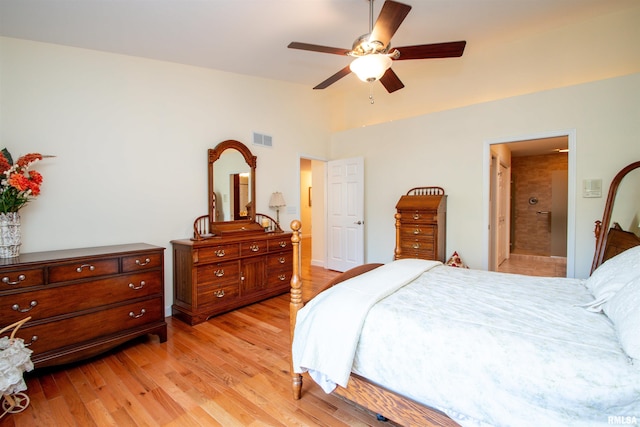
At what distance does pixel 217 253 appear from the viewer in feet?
10.7

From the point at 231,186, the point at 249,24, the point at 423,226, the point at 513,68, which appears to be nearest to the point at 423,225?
the point at 423,226

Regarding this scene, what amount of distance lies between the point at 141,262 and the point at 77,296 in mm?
494

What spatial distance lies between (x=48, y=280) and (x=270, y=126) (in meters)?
3.16

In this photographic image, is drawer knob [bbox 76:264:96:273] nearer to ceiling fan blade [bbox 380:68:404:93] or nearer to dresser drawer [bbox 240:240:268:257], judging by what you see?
dresser drawer [bbox 240:240:268:257]

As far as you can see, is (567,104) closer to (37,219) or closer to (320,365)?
(320,365)

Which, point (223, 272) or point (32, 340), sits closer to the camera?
point (32, 340)

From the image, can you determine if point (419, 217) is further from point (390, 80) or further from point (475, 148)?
point (390, 80)

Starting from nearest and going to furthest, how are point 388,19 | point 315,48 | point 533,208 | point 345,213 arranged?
1. point 388,19
2. point 315,48
3. point 345,213
4. point 533,208

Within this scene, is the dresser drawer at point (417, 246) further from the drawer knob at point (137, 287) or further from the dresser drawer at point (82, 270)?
the dresser drawer at point (82, 270)

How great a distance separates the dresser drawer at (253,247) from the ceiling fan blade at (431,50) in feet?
8.33

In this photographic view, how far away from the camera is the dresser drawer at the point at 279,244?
12.7 ft

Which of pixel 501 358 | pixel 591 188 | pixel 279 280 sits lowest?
pixel 279 280

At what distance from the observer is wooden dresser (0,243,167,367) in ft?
6.78

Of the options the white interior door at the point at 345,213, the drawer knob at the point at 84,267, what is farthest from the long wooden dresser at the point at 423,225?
the drawer knob at the point at 84,267
